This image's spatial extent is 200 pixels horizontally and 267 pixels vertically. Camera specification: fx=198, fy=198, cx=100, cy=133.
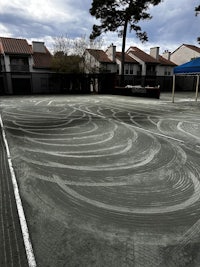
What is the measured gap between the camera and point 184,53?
3856cm

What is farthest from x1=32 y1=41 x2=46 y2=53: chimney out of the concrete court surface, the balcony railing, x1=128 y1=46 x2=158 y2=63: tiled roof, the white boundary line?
the white boundary line

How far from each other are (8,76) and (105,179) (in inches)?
971

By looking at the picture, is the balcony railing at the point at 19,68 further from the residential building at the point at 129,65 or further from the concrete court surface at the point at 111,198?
the concrete court surface at the point at 111,198

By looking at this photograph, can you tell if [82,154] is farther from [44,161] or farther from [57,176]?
[57,176]

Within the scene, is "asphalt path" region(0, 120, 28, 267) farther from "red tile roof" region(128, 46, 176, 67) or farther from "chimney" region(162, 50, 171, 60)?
"chimney" region(162, 50, 171, 60)

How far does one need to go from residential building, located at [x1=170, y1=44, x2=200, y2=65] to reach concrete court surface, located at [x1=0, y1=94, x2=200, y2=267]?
36.8 m

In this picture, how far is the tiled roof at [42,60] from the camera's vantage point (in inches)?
1067

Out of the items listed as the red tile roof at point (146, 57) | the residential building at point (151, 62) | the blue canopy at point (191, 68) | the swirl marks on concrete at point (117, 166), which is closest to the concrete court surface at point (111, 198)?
the swirl marks on concrete at point (117, 166)

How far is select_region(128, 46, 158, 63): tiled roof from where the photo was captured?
36.2 m

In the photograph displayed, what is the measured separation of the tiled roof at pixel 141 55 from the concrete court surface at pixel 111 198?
33840 mm

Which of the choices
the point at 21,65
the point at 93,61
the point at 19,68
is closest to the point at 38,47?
the point at 21,65

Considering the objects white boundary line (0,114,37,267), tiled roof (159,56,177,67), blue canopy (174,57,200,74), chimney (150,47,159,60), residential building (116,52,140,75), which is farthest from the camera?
tiled roof (159,56,177,67)

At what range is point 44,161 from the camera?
4.03 meters

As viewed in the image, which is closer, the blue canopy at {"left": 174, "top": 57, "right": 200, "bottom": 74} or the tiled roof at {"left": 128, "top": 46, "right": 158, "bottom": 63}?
the blue canopy at {"left": 174, "top": 57, "right": 200, "bottom": 74}
